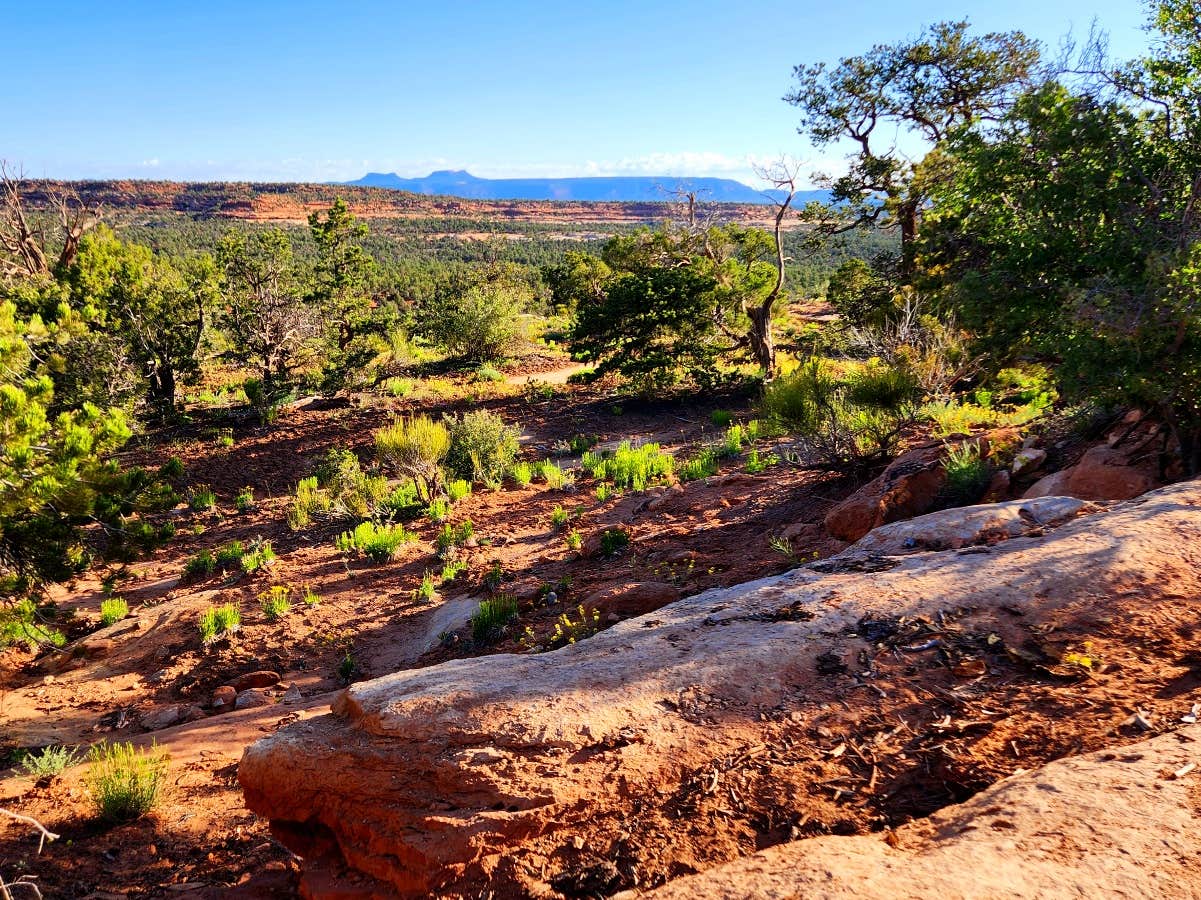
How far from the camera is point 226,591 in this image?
8172mm

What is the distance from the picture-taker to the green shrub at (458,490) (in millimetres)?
10367

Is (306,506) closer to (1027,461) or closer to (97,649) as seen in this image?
(97,649)

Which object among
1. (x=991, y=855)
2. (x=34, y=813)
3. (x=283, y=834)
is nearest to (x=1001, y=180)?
(x=991, y=855)

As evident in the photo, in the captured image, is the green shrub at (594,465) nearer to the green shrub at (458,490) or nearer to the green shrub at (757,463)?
the green shrub at (458,490)

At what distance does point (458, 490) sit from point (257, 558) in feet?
9.39

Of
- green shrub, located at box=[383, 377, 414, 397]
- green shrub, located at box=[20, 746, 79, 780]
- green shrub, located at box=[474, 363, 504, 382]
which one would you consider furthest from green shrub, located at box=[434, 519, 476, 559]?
green shrub, located at box=[474, 363, 504, 382]

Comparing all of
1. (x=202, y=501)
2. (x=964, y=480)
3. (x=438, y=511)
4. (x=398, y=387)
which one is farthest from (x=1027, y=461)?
(x=398, y=387)

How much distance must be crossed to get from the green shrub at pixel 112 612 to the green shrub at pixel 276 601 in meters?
A: 1.55

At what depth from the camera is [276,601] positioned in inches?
288

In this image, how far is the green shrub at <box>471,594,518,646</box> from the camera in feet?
20.1

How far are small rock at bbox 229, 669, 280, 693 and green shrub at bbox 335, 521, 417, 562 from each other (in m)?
2.39

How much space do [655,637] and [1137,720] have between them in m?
1.98

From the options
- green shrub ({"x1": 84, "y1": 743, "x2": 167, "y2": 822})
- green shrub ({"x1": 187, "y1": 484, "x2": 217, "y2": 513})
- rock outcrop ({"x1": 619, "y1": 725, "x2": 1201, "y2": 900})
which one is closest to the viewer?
rock outcrop ({"x1": 619, "y1": 725, "x2": 1201, "y2": 900})

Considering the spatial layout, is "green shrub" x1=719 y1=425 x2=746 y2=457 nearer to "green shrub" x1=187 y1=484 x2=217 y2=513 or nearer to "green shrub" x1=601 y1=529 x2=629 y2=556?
"green shrub" x1=601 y1=529 x2=629 y2=556
